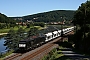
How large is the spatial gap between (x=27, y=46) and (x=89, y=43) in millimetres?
14176

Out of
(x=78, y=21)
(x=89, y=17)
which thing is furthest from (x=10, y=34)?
(x=89, y=17)

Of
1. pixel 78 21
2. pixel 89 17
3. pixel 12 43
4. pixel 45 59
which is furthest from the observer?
pixel 12 43

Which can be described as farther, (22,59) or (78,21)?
(78,21)

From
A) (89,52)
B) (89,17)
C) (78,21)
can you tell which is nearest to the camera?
(89,52)

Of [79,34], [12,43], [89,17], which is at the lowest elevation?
[12,43]

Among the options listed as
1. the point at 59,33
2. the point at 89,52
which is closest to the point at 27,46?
the point at 89,52

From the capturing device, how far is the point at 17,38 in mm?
92875

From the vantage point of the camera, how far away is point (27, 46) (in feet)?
153

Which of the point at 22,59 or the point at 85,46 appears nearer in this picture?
the point at 22,59

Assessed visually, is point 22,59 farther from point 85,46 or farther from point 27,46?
point 85,46

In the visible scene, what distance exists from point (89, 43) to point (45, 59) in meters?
Result: 16.7

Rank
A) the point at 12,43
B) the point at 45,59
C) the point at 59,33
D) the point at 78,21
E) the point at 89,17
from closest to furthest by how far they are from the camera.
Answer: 1. the point at 45,59
2. the point at 89,17
3. the point at 78,21
4. the point at 12,43
5. the point at 59,33

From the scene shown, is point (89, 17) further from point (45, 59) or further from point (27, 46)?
point (45, 59)

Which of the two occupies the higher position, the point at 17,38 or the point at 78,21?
the point at 78,21
